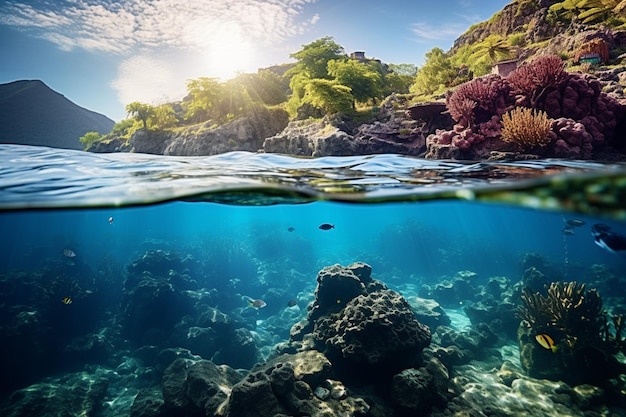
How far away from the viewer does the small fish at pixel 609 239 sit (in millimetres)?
5268

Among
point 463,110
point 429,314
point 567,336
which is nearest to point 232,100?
point 463,110

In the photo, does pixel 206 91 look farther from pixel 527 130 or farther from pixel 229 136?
pixel 527 130

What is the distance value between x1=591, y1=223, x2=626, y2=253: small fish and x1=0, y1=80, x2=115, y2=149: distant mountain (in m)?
93.7

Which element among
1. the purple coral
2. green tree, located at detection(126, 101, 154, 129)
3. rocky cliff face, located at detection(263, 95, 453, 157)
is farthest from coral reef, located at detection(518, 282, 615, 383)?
green tree, located at detection(126, 101, 154, 129)

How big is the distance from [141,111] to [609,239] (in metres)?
34.4

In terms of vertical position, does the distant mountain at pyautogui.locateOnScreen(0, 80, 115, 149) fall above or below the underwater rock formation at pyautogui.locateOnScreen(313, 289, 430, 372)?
above

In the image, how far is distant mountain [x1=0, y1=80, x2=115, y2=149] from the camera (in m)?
72.0

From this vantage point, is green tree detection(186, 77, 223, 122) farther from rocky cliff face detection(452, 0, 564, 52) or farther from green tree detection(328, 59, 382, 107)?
rocky cliff face detection(452, 0, 564, 52)

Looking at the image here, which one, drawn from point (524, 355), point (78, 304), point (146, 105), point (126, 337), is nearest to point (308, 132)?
point (524, 355)

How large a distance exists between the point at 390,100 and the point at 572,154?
10.2m

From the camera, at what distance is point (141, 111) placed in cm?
2903

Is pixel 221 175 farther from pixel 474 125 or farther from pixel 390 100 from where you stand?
pixel 390 100

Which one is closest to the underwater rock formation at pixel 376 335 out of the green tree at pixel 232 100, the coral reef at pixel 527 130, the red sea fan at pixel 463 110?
the coral reef at pixel 527 130

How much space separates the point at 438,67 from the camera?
1942 cm
